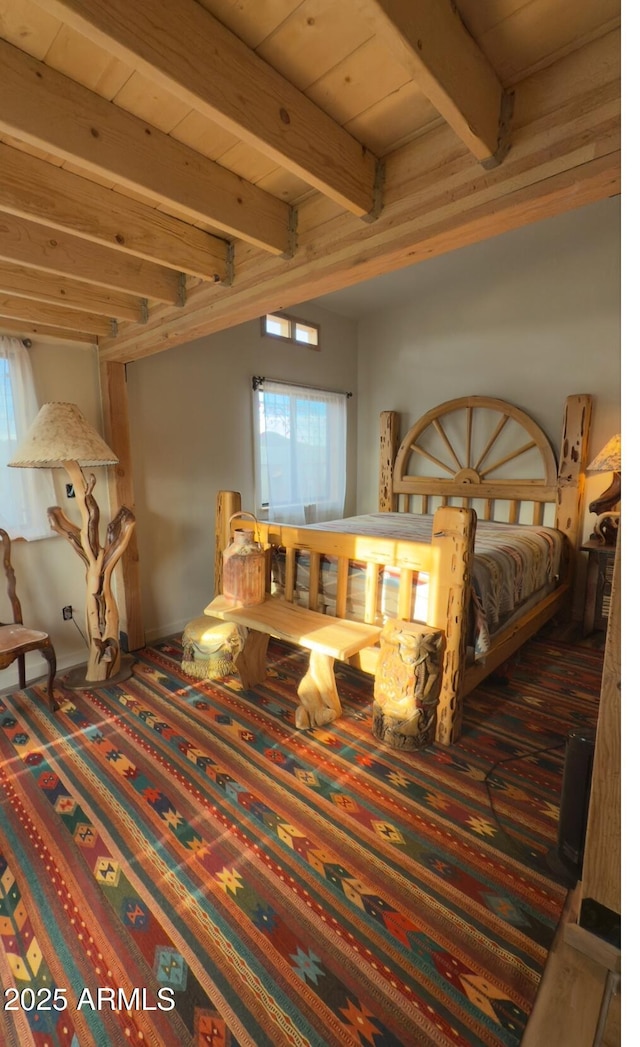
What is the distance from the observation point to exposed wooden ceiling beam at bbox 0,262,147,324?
193 cm

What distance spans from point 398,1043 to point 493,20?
7.34 feet

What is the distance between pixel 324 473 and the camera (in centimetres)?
427

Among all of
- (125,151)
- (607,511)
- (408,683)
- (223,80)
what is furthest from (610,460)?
(125,151)

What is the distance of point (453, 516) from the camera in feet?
6.04

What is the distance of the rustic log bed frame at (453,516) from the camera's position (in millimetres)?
1890

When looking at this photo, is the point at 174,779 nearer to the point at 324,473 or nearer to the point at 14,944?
the point at 14,944

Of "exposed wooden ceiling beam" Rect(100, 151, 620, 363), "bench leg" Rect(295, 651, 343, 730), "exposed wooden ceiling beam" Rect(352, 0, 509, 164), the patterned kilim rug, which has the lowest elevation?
the patterned kilim rug

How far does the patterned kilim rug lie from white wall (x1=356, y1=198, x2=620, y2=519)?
7.51 feet

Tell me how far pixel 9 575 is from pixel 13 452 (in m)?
0.68

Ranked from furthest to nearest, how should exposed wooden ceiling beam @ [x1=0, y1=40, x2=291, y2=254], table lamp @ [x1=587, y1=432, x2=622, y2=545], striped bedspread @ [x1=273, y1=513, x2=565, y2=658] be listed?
1. table lamp @ [x1=587, y1=432, x2=622, y2=545]
2. striped bedspread @ [x1=273, y1=513, x2=565, y2=658]
3. exposed wooden ceiling beam @ [x1=0, y1=40, x2=291, y2=254]

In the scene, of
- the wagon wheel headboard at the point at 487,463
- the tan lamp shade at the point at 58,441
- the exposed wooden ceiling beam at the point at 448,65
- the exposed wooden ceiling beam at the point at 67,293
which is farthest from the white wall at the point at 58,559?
the wagon wheel headboard at the point at 487,463

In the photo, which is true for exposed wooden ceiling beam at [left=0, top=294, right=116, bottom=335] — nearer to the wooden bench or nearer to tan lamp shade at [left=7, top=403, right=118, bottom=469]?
tan lamp shade at [left=7, top=403, right=118, bottom=469]

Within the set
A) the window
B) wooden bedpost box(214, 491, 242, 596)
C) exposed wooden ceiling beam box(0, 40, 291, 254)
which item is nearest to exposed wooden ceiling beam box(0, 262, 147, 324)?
exposed wooden ceiling beam box(0, 40, 291, 254)
